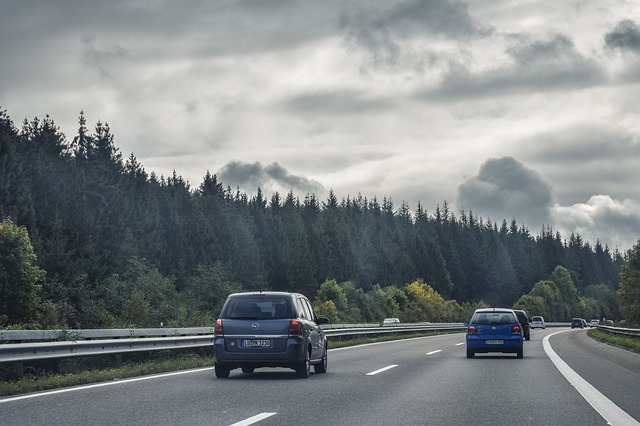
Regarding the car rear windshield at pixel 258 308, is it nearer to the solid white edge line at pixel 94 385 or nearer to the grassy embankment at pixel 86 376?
the solid white edge line at pixel 94 385

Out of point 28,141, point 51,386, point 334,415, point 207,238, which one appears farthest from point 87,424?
point 207,238

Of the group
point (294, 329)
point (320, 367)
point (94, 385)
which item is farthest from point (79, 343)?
point (320, 367)

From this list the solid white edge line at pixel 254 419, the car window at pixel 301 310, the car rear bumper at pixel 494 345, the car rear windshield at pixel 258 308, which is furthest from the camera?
the car rear bumper at pixel 494 345

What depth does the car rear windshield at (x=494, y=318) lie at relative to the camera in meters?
23.0

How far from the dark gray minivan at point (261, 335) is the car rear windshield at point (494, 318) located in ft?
30.7

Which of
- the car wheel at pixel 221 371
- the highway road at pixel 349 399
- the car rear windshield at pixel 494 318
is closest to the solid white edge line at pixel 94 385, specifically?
the highway road at pixel 349 399

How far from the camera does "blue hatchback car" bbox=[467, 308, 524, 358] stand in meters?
22.7

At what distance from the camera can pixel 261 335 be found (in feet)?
48.3

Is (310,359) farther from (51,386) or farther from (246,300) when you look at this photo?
(51,386)

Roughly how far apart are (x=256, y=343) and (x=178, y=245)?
90.9 metres

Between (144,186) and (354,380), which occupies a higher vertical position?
(144,186)

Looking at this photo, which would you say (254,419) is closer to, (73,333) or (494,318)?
(73,333)

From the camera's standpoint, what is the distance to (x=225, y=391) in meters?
12.2

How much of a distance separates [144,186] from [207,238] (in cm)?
1153
